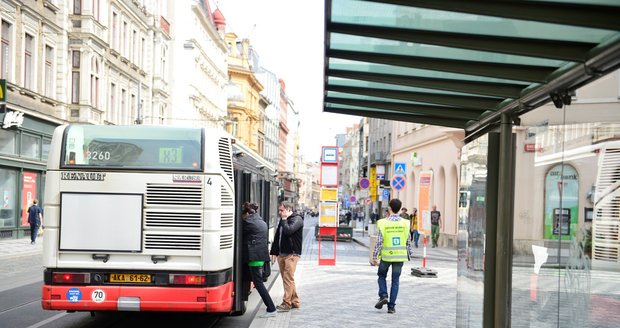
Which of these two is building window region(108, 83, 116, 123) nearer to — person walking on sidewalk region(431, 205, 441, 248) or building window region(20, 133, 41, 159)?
building window region(20, 133, 41, 159)

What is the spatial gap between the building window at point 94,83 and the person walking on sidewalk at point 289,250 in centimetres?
2835

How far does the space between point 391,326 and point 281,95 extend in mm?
137233

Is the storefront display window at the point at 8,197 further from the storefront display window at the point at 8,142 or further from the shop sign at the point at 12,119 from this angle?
the shop sign at the point at 12,119

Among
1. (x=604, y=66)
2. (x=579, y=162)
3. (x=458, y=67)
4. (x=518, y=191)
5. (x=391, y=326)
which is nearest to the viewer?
(x=604, y=66)

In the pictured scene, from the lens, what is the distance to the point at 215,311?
9.40 meters

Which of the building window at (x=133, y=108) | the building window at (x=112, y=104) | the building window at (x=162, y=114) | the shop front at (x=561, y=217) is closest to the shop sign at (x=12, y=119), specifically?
the building window at (x=112, y=104)

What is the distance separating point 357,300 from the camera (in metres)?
13.5

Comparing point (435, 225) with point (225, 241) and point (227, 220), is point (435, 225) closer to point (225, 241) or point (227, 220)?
point (227, 220)

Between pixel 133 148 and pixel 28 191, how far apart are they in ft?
80.0

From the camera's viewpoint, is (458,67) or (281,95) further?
(281,95)

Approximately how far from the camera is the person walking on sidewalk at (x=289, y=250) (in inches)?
478

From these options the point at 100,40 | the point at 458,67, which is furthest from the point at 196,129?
the point at 100,40

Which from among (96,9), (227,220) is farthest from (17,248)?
(227,220)

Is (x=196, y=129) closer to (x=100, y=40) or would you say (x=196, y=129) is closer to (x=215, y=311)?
(x=215, y=311)
